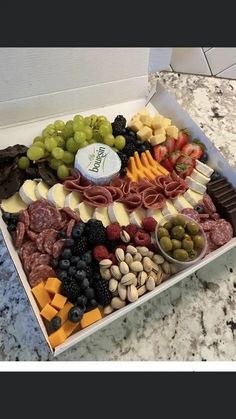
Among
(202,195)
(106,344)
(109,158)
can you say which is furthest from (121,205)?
(106,344)

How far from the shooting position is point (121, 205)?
42.6 inches

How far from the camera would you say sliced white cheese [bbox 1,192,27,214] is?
1050 millimetres

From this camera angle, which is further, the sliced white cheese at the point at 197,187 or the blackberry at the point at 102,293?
the sliced white cheese at the point at 197,187

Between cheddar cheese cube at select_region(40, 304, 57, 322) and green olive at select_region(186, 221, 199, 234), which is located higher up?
green olive at select_region(186, 221, 199, 234)

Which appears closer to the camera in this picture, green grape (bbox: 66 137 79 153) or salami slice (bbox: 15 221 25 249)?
salami slice (bbox: 15 221 25 249)

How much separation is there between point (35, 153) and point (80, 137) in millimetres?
133

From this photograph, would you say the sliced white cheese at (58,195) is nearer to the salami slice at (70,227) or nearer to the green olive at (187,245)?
the salami slice at (70,227)

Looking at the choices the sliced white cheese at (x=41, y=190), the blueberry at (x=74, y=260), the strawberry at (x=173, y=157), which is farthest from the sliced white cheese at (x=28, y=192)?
the strawberry at (x=173, y=157)

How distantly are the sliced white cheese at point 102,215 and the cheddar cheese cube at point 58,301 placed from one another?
0.24m

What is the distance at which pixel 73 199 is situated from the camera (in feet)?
3.49

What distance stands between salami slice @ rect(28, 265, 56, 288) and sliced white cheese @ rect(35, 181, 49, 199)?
8.2 inches

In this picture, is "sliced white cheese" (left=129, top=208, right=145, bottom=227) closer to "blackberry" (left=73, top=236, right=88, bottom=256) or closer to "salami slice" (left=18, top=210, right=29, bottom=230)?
"blackberry" (left=73, top=236, right=88, bottom=256)

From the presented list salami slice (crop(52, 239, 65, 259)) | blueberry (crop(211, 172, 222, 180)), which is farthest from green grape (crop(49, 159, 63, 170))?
blueberry (crop(211, 172, 222, 180))

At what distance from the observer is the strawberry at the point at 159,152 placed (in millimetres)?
1221
